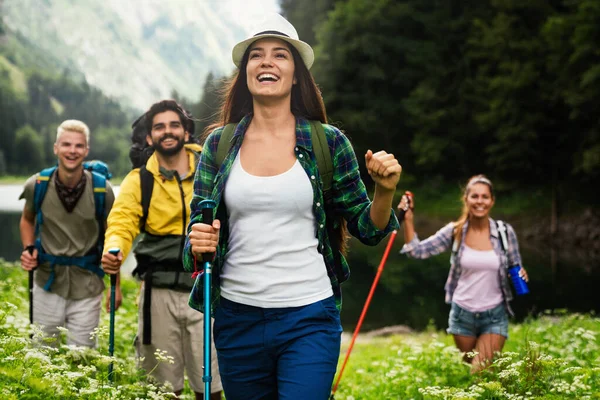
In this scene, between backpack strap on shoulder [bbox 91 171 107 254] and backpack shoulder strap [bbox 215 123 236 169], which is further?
backpack strap on shoulder [bbox 91 171 107 254]

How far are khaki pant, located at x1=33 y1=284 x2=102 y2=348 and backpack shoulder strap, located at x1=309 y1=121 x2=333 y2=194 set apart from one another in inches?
146

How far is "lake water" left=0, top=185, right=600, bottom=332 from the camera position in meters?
16.7

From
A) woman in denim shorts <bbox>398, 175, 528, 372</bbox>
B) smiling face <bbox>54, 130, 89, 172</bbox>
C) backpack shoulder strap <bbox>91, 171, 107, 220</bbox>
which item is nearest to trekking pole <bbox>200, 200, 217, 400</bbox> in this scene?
backpack shoulder strap <bbox>91, 171, 107, 220</bbox>

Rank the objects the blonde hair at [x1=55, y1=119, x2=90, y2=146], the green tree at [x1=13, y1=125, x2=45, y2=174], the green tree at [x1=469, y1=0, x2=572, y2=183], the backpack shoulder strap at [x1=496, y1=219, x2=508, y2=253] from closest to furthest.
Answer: the blonde hair at [x1=55, y1=119, x2=90, y2=146] < the backpack shoulder strap at [x1=496, y1=219, x2=508, y2=253] < the green tree at [x1=469, y1=0, x2=572, y2=183] < the green tree at [x1=13, y1=125, x2=45, y2=174]

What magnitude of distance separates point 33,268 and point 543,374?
4.38 m

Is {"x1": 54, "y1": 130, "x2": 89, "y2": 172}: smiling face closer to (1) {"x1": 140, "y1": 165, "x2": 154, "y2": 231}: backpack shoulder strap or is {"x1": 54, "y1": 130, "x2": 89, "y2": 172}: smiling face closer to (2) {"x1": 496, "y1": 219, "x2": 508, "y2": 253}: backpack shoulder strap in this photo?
(1) {"x1": 140, "y1": 165, "x2": 154, "y2": 231}: backpack shoulder strap

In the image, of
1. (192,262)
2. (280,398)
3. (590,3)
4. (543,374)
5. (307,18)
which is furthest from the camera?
(307,18)

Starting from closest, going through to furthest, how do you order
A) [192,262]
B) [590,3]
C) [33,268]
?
[192,262], [33,268], [590,3]

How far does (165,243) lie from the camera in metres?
5.42

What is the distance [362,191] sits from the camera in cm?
344

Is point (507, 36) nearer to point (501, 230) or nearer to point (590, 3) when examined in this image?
point (590, 3)

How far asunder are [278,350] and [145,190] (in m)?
2.57

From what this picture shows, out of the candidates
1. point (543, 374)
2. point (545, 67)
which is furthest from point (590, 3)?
point (543, 374)

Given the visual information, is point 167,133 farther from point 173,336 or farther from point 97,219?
point 173,336
